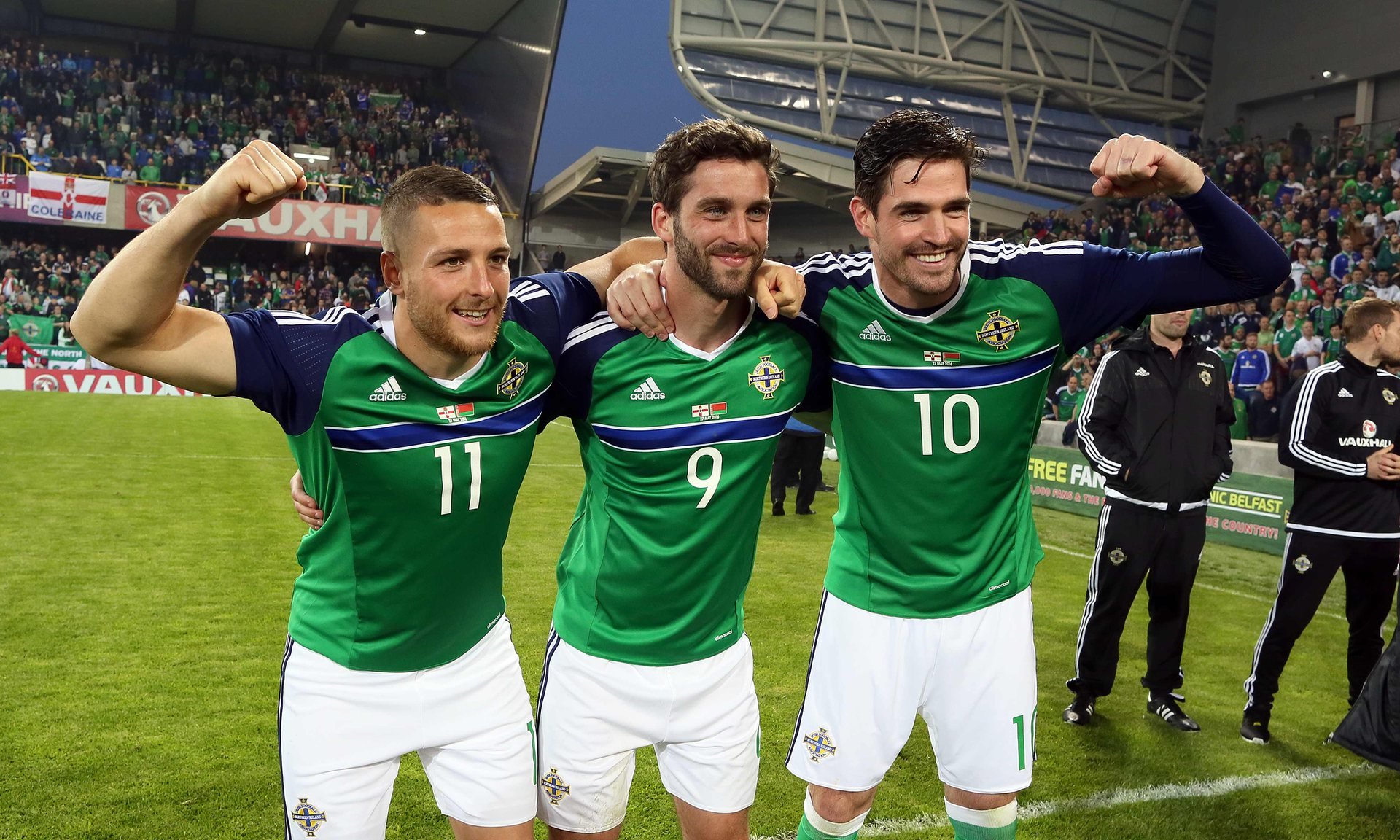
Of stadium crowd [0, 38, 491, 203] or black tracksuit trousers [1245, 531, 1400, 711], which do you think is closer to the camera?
black tracksuit trousers [1245, 531, 1400, 711]

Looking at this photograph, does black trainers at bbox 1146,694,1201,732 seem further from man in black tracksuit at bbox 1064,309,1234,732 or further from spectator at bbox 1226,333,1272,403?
spectator at bbox 1226,333,1272,403

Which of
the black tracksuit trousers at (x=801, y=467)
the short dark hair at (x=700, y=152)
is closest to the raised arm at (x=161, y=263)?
the short dark hair at (x=700, y=152)

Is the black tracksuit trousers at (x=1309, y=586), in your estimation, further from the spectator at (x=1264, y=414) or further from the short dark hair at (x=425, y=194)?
the spectator at (x=1264, y=414)

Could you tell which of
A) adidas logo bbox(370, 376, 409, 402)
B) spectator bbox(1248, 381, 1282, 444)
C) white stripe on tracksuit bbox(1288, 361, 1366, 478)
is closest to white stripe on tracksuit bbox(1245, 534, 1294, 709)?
white stripe on tracksuit bbox(1288, 361, 1366, 478)

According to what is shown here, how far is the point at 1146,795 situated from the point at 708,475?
3.17 m

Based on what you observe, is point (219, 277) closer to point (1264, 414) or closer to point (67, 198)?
point (67, 198)

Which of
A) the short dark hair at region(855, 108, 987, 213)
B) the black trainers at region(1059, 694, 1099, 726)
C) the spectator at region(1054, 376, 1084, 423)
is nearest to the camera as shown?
the short dark hair at region(855, 108, 987, 213)

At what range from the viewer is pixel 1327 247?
1684cm

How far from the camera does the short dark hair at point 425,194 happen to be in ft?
8.53

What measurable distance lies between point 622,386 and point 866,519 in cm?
88

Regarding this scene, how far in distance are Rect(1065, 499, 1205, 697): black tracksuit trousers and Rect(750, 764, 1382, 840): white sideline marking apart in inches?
31.6

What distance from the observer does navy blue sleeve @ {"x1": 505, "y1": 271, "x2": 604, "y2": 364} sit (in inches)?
113

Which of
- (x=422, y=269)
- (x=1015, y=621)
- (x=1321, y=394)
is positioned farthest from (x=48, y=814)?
(x=1321, y=394)

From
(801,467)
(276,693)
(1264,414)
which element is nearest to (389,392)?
(276,693)
